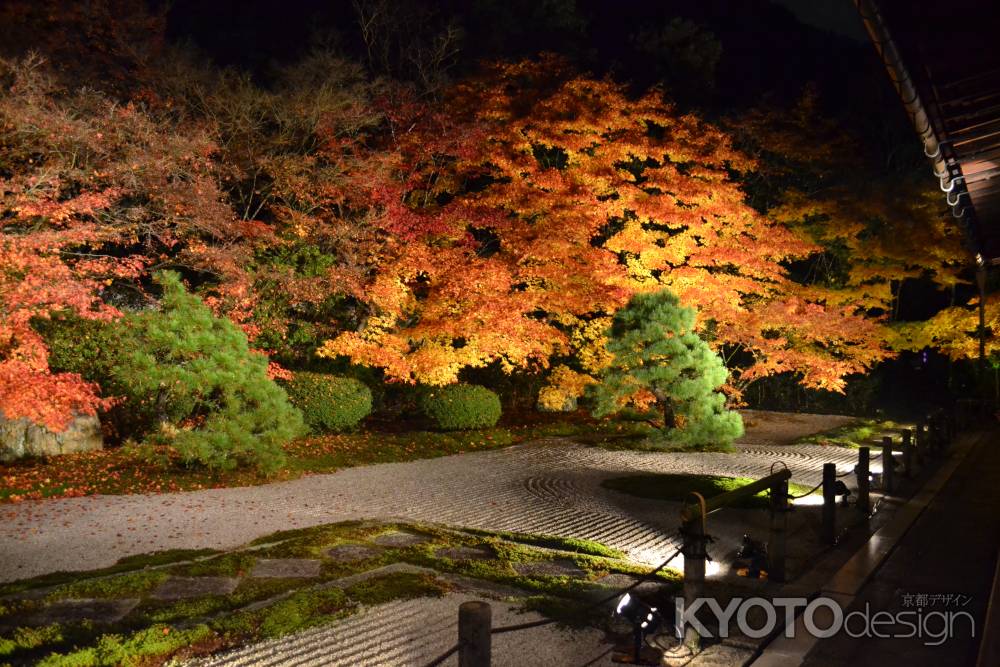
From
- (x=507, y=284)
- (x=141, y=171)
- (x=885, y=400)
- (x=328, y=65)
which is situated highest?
(x=328, y=65)

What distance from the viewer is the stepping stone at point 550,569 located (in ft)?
19.9

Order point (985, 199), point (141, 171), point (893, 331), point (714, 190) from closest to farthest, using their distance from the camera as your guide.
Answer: point (985, 199)
point (141, 171)
point (714, 190)
point (893, 331)

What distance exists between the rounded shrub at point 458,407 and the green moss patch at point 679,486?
5369mm

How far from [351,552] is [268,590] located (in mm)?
1202

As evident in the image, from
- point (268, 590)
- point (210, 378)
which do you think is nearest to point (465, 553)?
point (268, 590)

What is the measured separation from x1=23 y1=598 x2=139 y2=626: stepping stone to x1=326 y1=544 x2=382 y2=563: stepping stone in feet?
5.55

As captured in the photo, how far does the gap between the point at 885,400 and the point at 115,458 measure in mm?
25938

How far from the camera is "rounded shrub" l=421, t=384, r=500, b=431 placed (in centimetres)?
1576

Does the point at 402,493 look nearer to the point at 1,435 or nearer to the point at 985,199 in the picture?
Result: the point at 1,435

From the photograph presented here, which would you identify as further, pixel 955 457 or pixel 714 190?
pixel 714 190

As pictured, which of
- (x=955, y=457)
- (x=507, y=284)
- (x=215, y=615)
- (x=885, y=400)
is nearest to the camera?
(x=215, y=615)

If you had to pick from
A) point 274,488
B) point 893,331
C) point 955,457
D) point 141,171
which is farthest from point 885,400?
point 141,171

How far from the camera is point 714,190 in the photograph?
52.6ft
